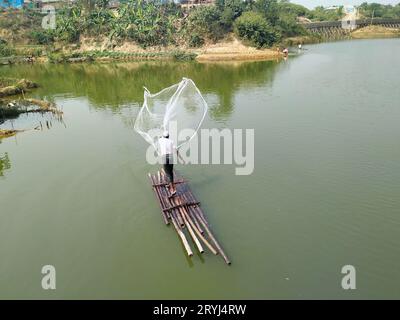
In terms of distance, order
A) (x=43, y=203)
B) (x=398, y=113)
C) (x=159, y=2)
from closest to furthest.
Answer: (x=43, y=203) → (x=398, y=113) → (x=159, y=2)

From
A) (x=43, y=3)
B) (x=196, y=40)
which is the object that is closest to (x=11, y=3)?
(x=43, y=3)

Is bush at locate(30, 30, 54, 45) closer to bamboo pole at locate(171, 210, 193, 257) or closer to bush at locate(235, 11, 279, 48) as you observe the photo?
bush at locate(235, 11, 279, 48)

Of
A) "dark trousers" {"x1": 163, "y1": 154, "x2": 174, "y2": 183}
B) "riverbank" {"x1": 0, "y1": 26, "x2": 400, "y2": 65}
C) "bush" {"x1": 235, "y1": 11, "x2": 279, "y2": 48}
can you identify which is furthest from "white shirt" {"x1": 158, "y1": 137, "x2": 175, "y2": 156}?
"bush" {"x1": 235, "y1": 11, "x2": 279, "y2": 48}

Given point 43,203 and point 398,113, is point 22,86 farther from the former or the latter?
point 398,113

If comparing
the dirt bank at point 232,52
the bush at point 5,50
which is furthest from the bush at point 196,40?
the bush at point 5,50

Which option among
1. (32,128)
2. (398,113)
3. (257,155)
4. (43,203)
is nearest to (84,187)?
(43,203)

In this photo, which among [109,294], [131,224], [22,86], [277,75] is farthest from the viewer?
[277,75]
